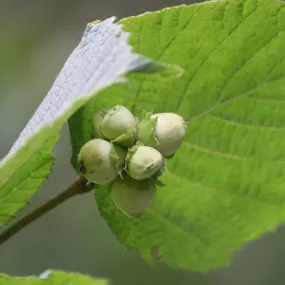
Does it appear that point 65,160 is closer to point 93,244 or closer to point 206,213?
point 93,244

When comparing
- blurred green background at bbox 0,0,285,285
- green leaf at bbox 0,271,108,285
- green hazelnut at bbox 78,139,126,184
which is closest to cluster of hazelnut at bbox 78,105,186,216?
green hazelnut at bbox 78,139,126,184

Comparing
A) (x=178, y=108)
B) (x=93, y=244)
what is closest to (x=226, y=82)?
(x=178, y=108)

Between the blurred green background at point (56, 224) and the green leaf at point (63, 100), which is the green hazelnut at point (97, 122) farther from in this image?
the blurred green background at point (56, 224)

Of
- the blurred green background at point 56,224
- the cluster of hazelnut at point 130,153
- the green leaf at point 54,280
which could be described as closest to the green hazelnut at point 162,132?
the cluster of hazelnut at point 130,153

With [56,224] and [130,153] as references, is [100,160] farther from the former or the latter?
[56,224]

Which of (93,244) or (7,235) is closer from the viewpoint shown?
(7,235)

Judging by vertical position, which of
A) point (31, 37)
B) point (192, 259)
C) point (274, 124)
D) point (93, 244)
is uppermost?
point (274, 124)
